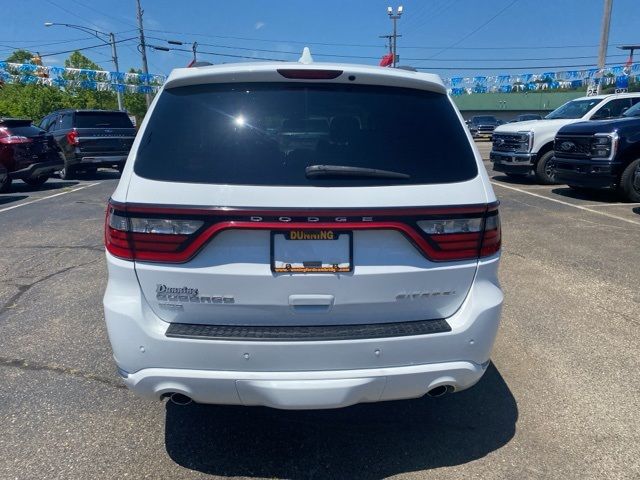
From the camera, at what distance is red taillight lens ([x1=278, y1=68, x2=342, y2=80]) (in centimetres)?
242

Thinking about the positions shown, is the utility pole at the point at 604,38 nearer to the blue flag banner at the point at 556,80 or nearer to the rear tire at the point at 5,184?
the blue flag banner at the point at 556,80

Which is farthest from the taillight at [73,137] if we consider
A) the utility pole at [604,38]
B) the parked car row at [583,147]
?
the utility pole at [604,38]

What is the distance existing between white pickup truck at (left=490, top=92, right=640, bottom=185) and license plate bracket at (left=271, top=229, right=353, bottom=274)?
11158 millimetres

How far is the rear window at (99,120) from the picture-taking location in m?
14.2

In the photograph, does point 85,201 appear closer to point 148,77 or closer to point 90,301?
point 90,301

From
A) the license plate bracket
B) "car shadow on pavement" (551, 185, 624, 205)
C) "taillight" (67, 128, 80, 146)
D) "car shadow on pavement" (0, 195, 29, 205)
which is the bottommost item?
"car shadow on pavement" (551, 185, 624, 205)

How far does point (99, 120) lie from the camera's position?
47.0ft

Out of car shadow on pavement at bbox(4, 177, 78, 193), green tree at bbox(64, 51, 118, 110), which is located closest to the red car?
car shadow on pavement at bbox(4, 177, 78, 193)

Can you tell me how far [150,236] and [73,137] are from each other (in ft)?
43.7

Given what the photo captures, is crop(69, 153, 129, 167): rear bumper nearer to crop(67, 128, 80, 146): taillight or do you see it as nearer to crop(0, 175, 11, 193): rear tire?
crop(67, 128, 80, 146): taillight

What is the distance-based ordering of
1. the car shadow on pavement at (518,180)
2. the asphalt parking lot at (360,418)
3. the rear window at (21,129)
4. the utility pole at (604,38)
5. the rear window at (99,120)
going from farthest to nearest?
1. the utility pole at (604,38)
2. the rear window at (99,120)
3. the car shadow on pavement at (518,180)
4. the rear window at (21,129)
5. the asphalt parking lot at (360,418)

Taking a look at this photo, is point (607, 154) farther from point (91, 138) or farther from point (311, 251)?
point (91, 138)

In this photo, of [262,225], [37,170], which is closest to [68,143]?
[37,170]

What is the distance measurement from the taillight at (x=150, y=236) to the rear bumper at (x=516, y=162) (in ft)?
38.0
